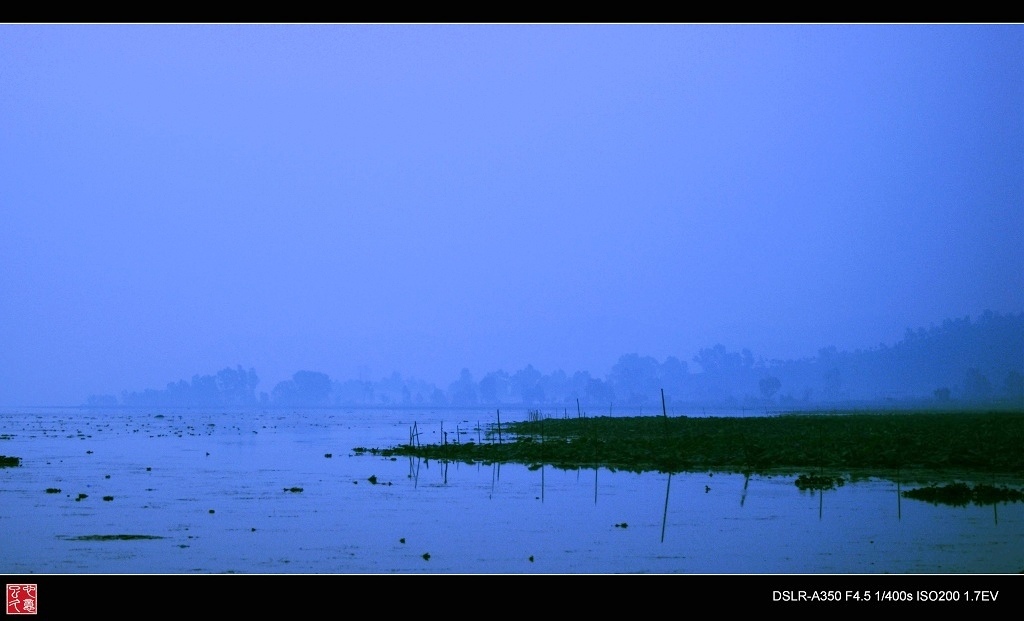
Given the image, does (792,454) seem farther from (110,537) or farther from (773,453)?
(110,537)

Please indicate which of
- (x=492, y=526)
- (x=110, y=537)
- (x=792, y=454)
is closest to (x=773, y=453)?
(x=792, y=454)

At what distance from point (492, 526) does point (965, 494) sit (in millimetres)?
12783

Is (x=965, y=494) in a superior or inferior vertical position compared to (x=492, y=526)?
superior

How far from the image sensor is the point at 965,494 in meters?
23.5

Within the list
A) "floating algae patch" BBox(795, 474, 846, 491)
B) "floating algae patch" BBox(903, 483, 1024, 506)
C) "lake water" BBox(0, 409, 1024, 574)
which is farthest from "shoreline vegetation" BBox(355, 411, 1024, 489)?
"floating algae patch" BBox(903, 483, 1024, 506)

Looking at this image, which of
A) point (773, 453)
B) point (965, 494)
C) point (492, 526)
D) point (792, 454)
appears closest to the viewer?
point (492, 526)

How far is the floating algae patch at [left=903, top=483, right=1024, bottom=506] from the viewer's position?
22797 millimetres
